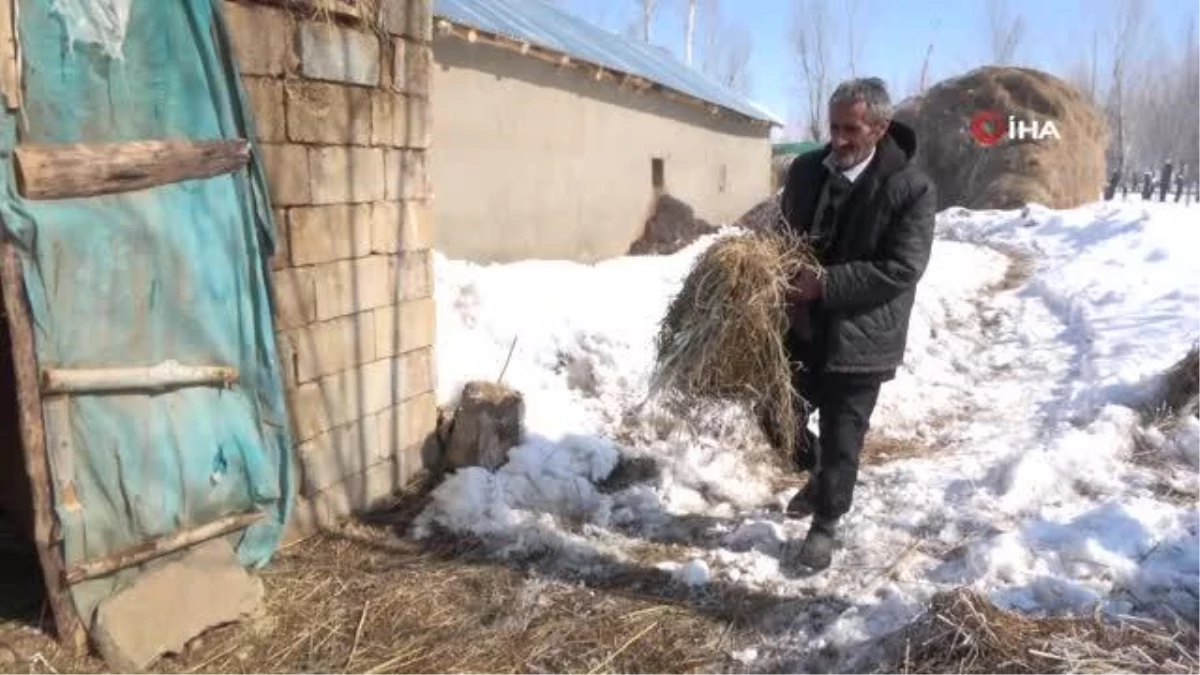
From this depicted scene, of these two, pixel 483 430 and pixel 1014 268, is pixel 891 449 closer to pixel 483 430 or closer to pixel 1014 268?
pixel 483 430

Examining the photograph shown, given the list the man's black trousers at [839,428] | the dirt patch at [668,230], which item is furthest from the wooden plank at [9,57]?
the dirt patch at [668,230]

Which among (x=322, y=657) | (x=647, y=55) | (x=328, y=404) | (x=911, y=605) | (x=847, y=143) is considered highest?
(x=647, y=55)

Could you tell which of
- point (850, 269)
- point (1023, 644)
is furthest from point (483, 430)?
point (1023, 644)

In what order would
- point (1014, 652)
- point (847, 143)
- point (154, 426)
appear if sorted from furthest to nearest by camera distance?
point (847, 143), point (154, 426), point (1014, 652)

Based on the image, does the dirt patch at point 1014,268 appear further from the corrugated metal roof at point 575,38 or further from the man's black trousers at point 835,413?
the man's black trousers at point 835,413

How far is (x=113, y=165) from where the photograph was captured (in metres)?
2.88

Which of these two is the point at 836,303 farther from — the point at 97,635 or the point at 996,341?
the point at 996,341

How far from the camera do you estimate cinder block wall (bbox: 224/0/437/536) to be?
369cm

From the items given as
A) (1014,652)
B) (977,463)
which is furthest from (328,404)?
(977,463)

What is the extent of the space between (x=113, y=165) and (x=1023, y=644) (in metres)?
3.09

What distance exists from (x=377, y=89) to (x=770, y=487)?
2.65 metres

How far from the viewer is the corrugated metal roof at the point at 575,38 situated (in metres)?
9.16

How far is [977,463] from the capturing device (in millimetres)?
4613

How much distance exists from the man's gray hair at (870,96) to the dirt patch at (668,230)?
8856mm
